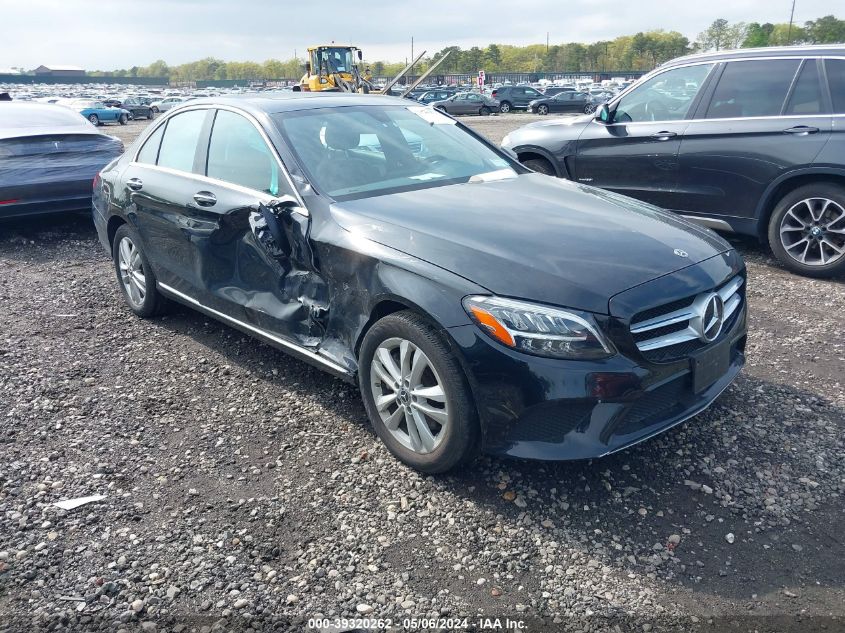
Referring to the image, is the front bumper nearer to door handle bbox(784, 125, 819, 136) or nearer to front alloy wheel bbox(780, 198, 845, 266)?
front alloy wheel bbox(780, 198, 845, 266)

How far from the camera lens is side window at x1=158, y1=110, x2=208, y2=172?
15.7ft

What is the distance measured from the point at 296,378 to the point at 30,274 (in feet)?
13.2

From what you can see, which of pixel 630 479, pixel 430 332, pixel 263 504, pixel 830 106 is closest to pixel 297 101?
pixel 430 332

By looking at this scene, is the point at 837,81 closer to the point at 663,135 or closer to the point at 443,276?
the point at 663,135

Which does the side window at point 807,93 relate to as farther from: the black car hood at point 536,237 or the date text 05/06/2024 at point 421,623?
the date text 05/06/2024 at point 421,623

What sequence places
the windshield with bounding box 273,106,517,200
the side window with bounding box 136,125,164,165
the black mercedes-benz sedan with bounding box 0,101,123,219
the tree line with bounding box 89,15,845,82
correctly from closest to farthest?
the windshield with bounding box 273,106,517,200, the side window with bounding box 136,125,164,165, the black mercedes-benz sedan with bounding box 0,101,123,219, the tree line with bounding box 89,15,845,82

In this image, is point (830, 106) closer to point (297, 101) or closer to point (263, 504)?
point (297, 101)

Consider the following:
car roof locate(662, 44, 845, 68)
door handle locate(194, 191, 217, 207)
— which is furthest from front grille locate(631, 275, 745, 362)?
car roof locate(662, 44, 845, 68)

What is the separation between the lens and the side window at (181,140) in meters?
4.78

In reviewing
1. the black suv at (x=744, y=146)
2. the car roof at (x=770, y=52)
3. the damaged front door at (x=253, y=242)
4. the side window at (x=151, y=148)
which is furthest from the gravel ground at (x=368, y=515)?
the car roof at (x=770, y=52)

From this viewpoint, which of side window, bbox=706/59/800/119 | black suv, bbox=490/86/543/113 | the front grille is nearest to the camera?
the front grille

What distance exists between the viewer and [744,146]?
6.42 metres

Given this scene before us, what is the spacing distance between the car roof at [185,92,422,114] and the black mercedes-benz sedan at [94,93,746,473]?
0.02 m

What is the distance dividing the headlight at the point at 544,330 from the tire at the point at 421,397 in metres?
0.26
